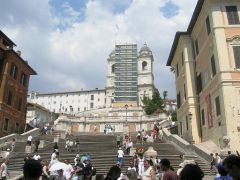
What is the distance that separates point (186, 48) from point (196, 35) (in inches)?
92.0

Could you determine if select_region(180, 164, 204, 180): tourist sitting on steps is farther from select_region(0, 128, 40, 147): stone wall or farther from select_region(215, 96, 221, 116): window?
select_region(0, 128, 40, 147): stone wall

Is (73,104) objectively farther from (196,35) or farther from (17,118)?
(196,35)

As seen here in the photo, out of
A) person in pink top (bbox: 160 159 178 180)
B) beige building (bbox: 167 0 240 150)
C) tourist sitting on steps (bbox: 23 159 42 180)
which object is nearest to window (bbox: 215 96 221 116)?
beige building (bbox: 167 0 240 150)

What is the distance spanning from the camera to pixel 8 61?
135ft

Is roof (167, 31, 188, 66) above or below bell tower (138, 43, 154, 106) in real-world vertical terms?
below

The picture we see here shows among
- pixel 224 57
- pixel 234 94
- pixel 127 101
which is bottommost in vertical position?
pixel 234 94

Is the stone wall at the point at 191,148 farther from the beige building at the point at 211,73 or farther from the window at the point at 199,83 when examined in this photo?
the window at the point at 199,83

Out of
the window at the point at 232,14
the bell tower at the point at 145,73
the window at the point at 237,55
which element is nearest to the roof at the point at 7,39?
the window at the point at 232,14

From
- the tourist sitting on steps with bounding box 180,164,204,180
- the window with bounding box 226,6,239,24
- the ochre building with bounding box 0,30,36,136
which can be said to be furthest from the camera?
the ochre building with bounding box 0,30,36,136

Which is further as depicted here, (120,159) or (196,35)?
(196,35)

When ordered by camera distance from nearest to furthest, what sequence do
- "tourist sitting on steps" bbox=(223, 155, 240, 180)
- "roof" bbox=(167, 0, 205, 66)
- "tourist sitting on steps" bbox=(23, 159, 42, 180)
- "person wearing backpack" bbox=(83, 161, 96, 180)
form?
"tourist sitting on steps" bbox=(23, 159, 42, 180)
"tourist sitting on steps" bbox=(223, 155, 240, 180)
"person wearing backpack" bbox=(83, 161, 96, 180)
"roof" bbox=(167, 0, 205, 66)

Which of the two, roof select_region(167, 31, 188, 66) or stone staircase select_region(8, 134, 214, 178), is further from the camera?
roof select_region(167, 31, 188, 66)

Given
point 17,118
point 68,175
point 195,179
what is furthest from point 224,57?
point 17,118

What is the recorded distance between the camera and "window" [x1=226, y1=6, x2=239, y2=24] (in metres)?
27.0
